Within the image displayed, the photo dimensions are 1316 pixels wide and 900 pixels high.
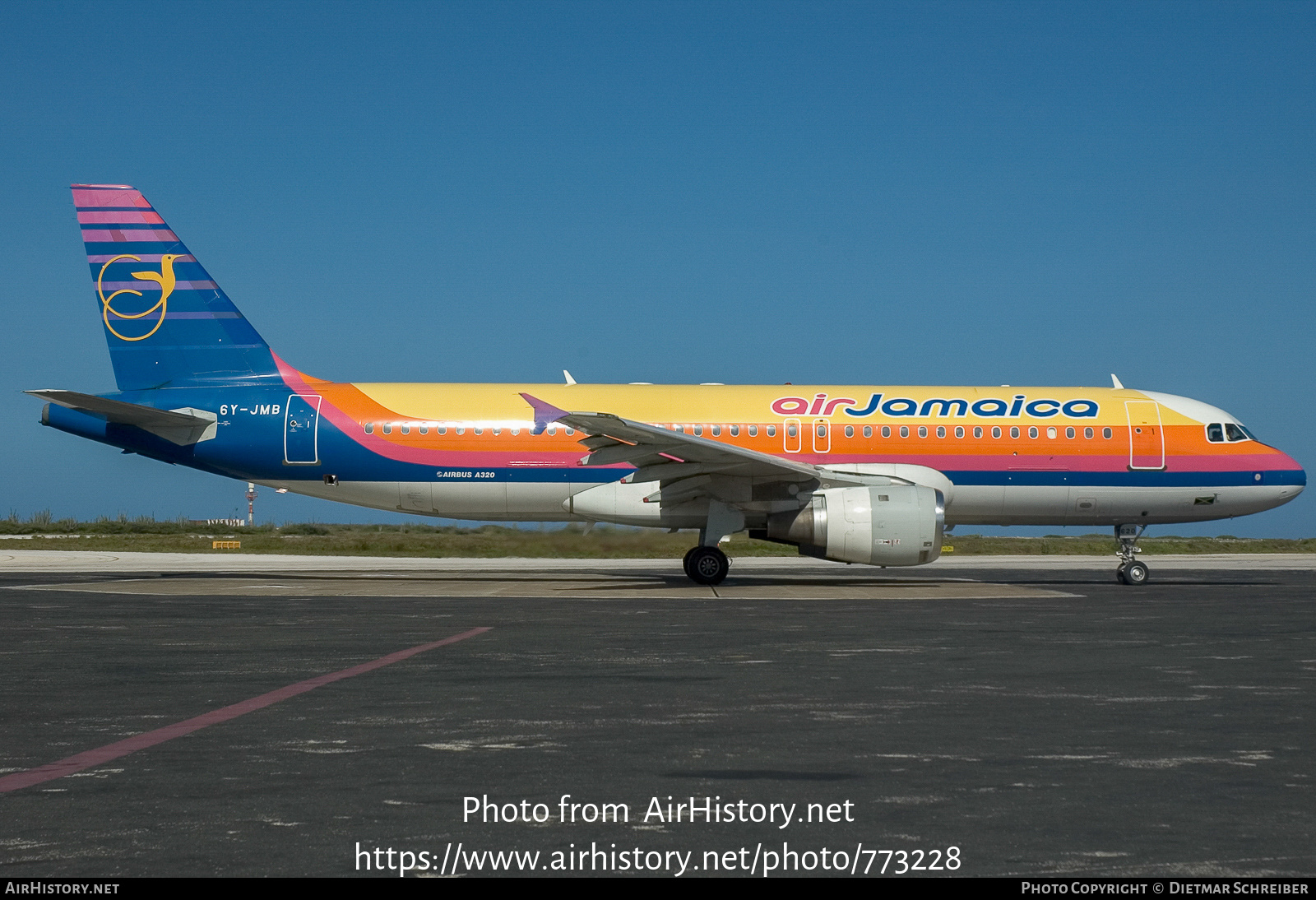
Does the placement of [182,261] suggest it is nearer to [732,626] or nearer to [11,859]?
[732,626]

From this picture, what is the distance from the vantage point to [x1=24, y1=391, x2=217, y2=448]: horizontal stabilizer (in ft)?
70.4

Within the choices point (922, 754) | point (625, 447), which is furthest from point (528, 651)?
point (625, 447)

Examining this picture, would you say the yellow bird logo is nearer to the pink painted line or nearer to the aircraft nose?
the pink painted line

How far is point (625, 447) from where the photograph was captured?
19578mm

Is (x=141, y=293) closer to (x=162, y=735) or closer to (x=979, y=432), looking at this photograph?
(x=979, y=432)

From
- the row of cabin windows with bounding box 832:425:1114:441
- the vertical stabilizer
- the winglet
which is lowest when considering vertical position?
the row of cabin windows with bounding box 832:425:1114:441

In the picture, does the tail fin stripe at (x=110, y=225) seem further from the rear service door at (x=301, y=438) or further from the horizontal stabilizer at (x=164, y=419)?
the rear service door at (x=301, y=438)

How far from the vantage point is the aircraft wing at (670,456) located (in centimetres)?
1859

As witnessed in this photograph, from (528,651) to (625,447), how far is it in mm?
9184

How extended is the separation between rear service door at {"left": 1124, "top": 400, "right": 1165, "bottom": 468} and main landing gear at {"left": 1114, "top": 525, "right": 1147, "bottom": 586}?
134 cm

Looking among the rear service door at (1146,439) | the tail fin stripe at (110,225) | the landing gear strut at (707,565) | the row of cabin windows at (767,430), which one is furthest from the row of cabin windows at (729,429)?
the tail fin stripe at (110,225)

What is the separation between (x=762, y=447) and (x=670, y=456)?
9.94 feet

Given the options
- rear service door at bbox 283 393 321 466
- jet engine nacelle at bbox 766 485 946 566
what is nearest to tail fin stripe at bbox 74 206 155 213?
rear service door at bbox 283 393 321 466

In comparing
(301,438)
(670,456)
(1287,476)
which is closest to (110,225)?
(301,438)
